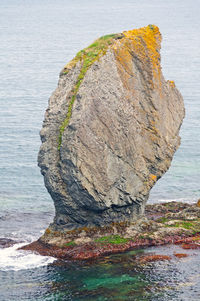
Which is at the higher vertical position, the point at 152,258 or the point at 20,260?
the point at 152,258

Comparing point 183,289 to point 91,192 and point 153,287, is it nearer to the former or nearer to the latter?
point 153,287

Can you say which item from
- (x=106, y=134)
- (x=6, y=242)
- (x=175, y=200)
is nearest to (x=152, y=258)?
(x=106, y=134)

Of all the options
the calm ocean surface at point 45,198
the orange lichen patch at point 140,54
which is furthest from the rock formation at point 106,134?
the calm ocean surface at point 45,198

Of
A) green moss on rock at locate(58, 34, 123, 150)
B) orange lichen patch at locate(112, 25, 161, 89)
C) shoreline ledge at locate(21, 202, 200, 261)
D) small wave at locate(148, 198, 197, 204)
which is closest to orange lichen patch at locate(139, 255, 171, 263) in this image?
shoreline ledge at locate(21, 202, 200, 261)

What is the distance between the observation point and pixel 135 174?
55.0 meters

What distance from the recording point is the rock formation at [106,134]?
52.6 m

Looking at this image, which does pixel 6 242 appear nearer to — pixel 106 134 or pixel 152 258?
pixel 106 134

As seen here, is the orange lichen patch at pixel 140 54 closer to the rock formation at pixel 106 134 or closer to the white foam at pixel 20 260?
the rock formation at pixel 106 134

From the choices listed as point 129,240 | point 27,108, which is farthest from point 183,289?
point 27,108

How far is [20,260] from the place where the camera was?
5091cm

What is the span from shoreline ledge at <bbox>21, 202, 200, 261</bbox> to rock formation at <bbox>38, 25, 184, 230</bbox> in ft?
3.65

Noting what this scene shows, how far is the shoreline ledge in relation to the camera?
2032 inches

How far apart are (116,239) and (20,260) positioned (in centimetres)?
851

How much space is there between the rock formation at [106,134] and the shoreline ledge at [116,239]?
1.11 m
